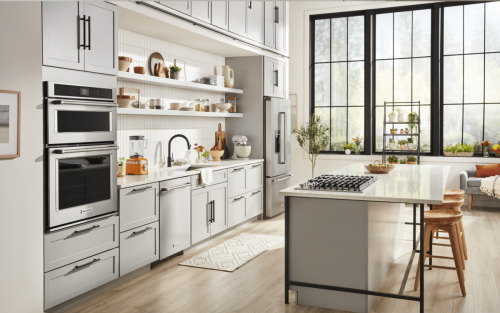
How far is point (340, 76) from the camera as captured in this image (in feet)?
28.3

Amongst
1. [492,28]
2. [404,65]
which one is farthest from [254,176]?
[492,28]

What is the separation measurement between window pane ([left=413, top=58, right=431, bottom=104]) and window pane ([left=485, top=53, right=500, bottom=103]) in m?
0.95

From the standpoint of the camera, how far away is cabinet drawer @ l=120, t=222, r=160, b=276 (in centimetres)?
372

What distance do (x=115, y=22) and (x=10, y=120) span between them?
130cm

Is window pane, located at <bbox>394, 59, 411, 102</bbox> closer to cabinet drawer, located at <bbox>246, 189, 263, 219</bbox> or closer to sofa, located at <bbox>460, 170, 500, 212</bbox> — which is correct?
sofa, located at <bbox>460, 170, 500, 212</bbox>

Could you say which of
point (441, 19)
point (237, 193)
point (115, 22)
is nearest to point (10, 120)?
point (115, 22)

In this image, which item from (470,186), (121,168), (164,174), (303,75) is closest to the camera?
(121,168)

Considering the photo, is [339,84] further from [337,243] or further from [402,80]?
[337,243]

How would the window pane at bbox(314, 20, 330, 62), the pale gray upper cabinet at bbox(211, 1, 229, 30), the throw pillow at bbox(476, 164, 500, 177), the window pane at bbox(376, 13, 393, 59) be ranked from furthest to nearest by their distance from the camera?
the window pane at bbox(314, 20, 330, 62), the window pane at bbox(376, 13, 393, 59), the throw pillow at bbox(476, 164, 500, 177), the pale gray upper cabinet at bbox(211, 1, 229, 30)

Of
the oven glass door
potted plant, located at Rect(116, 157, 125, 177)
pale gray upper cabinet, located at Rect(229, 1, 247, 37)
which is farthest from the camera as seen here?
pale gray upper cabinet, located at Rect(229, 1, 247, 37)

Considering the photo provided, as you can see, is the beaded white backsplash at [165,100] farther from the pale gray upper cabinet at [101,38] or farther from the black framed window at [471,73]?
the black framed window at [471,73]

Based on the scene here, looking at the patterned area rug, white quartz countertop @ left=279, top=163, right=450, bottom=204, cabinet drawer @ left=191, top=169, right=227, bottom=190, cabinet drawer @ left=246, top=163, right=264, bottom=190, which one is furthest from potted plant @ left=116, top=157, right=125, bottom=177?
cabinet drawer @ left=246, top=163, right=264, bottom=190

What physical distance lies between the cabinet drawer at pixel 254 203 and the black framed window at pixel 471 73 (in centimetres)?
385

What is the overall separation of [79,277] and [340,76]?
21.8 feet
